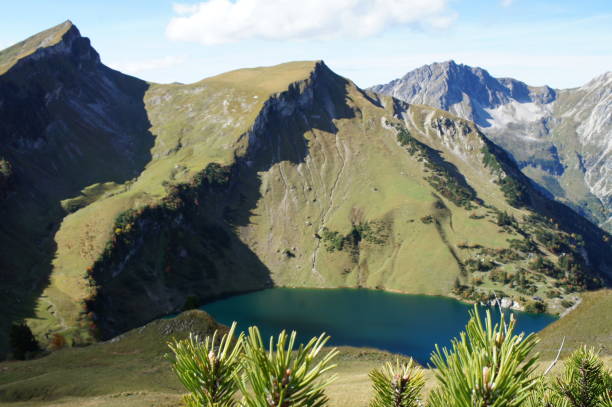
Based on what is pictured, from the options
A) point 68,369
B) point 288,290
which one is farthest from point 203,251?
point 68,369

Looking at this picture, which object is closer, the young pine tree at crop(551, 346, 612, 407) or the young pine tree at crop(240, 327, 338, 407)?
the young pine tree at crop(240, 327, 338, 407)

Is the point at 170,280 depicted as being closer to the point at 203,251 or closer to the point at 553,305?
the point at 203,251

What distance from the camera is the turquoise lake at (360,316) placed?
124 meters

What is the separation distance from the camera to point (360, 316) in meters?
147

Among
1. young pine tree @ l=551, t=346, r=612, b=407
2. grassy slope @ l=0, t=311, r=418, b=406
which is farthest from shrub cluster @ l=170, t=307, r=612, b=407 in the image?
grassy slope @ l=0, t=311, r=418, b=406

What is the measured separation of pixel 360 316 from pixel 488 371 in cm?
Result: 14895

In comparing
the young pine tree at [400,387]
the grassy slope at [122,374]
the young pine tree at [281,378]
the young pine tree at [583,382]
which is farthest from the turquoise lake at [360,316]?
the young pine tree at [281,378]

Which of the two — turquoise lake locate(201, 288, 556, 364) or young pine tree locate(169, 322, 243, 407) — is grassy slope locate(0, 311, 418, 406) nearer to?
young pine tree locate(169, 322, 243, 407)

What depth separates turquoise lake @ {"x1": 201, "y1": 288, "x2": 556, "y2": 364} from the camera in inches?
4877

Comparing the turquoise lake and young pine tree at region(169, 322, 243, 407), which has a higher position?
young pine tree at region(169, 322, 243, 407)

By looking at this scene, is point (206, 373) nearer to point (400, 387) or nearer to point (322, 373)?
point (322, 373)

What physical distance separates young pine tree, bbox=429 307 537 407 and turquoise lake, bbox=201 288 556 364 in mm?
112339

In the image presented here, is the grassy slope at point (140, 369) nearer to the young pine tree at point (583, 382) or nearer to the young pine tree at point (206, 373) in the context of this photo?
the young pine tree at point (583, 382)

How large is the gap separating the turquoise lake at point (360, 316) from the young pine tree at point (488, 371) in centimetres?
11234
